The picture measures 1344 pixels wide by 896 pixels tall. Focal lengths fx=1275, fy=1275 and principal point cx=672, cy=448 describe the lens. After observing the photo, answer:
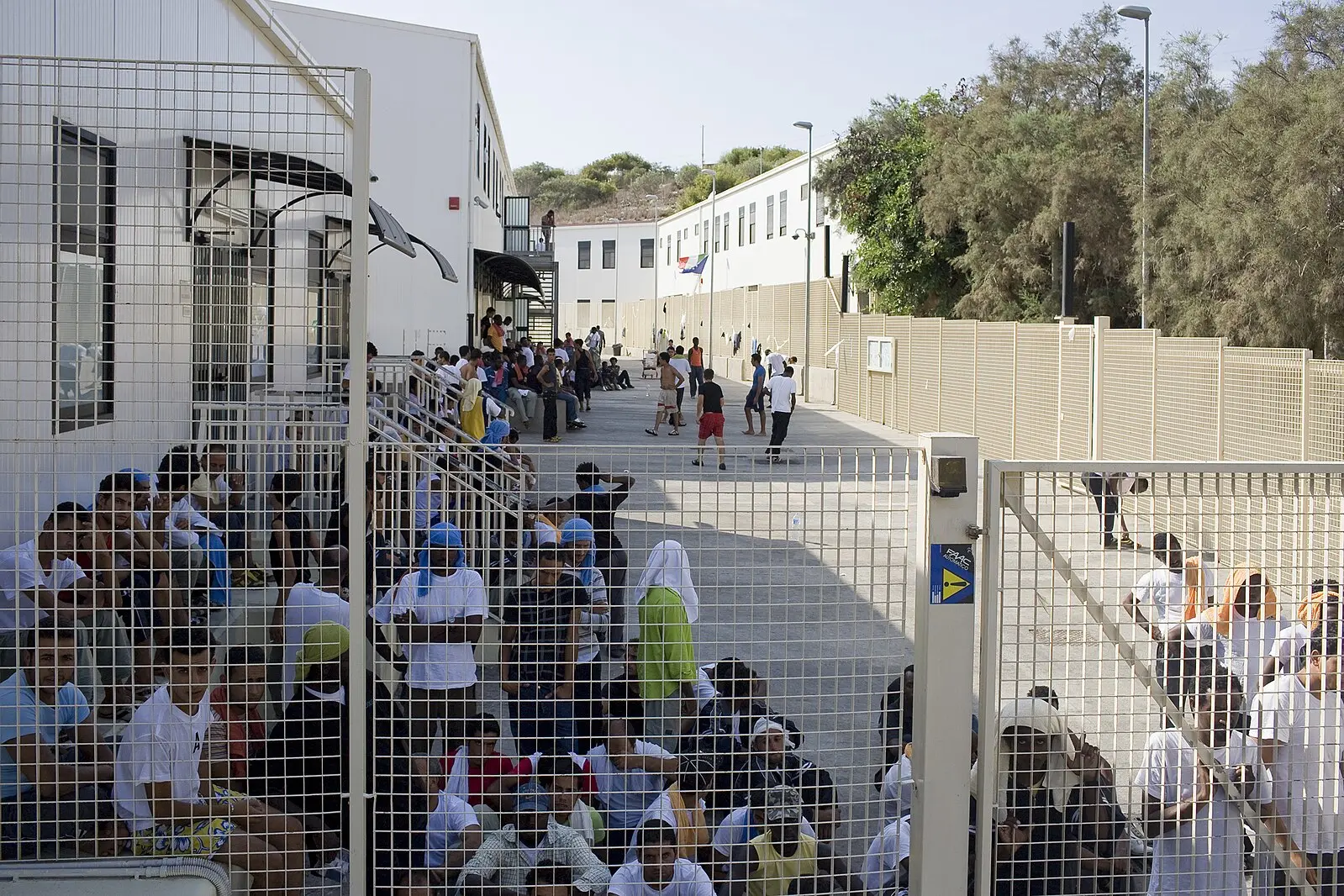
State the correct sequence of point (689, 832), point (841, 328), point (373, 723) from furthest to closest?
point (841, 328)
point (689, 832)
point (373, 723)

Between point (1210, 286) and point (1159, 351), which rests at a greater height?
point (1210, 286)

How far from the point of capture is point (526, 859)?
414cm

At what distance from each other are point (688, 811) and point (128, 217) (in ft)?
21.3

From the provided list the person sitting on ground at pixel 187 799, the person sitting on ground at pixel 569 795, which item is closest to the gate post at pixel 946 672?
the person sitting on ground at pixel 569 795

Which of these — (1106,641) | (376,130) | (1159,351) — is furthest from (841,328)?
(1106,641)

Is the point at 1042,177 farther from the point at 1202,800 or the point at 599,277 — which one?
the point at 599,277

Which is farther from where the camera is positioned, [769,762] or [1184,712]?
[769,762]

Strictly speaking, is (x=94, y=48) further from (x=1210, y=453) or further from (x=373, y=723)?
(x=1210, y=453)

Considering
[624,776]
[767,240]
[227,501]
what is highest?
[767,240]

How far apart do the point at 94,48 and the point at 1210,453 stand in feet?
39.4

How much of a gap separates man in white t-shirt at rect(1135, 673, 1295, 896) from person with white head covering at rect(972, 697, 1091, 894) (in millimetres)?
250

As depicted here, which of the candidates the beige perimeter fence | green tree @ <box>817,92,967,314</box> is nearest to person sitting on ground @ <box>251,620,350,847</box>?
the beige perimeter fence

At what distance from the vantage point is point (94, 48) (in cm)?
850

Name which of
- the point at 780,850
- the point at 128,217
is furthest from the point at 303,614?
the point at 128,217
